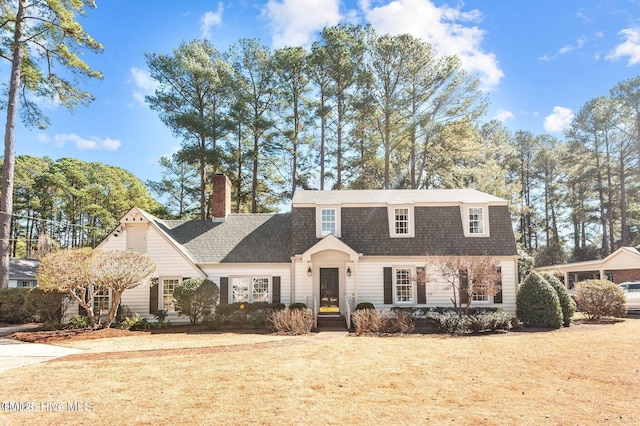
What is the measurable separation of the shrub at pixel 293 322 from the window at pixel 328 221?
495 cm

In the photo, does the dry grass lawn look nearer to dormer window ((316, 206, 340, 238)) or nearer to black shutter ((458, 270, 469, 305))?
black shutter ((458, 270, 469, 305))

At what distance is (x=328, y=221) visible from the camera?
748 inches

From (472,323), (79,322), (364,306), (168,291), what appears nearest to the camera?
(472,323)

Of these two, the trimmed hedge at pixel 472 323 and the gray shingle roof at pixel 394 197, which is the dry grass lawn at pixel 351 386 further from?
the gray shingle roof at pixel 394 197

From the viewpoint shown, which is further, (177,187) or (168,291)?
(177,187)

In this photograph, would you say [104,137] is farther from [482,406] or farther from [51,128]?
[482,406]

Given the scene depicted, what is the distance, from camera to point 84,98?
21969 millimetres

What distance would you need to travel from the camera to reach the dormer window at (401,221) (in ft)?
61.1

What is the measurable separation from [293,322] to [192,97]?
71.7 ft

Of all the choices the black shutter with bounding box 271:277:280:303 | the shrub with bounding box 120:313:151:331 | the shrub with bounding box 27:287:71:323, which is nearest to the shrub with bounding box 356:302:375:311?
the black shutter with bounding box 271:277:280:303

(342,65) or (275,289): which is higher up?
(342,65)

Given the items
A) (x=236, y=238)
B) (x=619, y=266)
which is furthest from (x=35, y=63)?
(x=619, y=266)

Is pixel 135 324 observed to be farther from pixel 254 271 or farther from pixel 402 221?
pixel 402 221

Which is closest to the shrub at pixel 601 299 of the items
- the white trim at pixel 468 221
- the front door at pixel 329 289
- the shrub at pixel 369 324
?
the white trim at pixel 468 221
